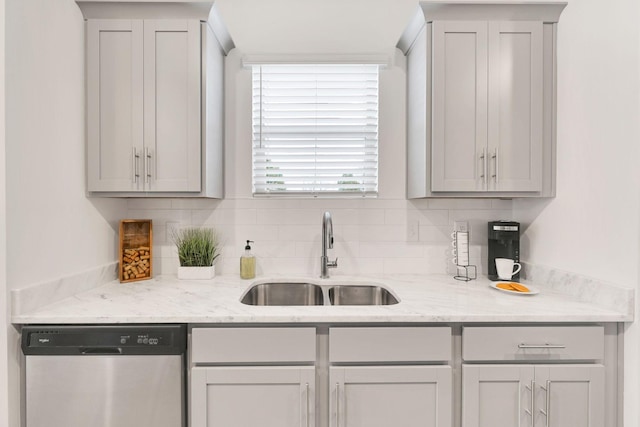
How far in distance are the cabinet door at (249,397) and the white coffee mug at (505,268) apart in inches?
50.2

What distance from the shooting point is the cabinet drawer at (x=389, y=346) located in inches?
58.0

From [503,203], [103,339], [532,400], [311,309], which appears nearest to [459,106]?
[503,203]

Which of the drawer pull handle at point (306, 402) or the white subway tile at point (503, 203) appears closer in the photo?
the drawer pull handle at point (306, 402)

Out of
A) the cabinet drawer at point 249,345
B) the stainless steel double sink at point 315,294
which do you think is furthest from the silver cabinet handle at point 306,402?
the stainless steel double sink at point 315,294

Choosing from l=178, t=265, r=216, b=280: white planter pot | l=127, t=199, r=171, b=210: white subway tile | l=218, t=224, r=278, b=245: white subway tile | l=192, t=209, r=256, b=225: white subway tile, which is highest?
l=127, t=199, r=171, b=210: white subway tile

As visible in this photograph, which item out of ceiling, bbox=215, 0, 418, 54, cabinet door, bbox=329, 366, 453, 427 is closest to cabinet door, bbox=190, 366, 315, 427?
cabinet door, bbox=329, 366, 453, 427

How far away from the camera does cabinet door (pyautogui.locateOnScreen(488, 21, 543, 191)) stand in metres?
1.88

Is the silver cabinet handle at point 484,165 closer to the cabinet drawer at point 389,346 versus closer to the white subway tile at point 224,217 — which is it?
the cabinet drawer at point 389,346

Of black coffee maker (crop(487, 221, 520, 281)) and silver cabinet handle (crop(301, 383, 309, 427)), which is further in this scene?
black coffee maker (crop(487, 221, 520, 281))

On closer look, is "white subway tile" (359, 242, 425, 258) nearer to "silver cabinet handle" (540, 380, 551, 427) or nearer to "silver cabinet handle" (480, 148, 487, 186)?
"silver cabinet handle" (480, 148, 487, 186)

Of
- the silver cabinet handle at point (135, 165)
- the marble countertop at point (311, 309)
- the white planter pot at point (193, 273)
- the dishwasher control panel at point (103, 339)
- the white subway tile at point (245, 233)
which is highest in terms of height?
the silver cabinet handle at point (135, 165)

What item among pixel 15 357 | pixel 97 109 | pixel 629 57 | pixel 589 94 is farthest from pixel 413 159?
pixel 15 357

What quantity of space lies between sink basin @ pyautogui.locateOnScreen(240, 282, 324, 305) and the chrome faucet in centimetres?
10

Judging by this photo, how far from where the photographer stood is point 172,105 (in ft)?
6.14
